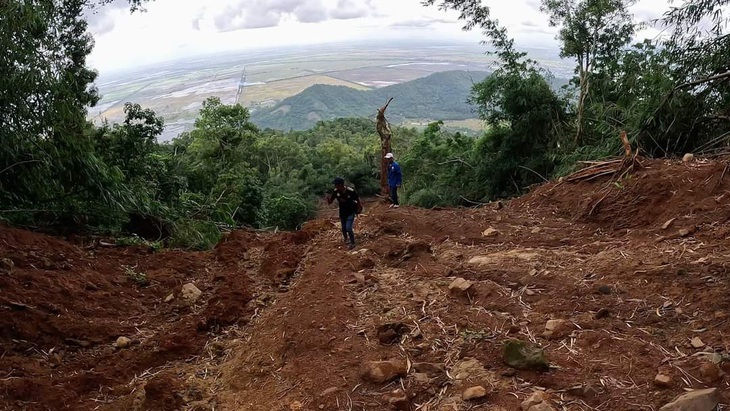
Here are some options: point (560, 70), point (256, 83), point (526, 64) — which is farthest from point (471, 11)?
point (256, 83)

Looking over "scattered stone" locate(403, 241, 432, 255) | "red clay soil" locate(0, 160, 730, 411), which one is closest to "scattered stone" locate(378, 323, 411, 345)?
"red clay soil" locate(0, 160, 730, 411)

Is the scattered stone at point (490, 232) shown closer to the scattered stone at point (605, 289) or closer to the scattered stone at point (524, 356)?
the scattered stone at point (605, 289)

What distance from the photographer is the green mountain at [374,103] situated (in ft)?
219

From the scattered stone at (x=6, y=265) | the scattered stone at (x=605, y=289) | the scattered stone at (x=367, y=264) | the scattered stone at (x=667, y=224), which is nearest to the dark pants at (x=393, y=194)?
the scattered stone at (x=367, y=264)

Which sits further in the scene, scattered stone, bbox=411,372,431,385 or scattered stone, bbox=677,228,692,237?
scattered stone, bbox=677,228,692,237

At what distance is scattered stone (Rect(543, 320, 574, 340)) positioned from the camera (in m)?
3.17

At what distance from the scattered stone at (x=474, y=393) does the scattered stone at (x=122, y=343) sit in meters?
3.03

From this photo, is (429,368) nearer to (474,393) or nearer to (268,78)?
(474,393)

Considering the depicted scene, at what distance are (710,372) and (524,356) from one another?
0.90 meters

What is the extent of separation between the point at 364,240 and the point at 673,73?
624 centimetres

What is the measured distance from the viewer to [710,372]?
2.48 meters

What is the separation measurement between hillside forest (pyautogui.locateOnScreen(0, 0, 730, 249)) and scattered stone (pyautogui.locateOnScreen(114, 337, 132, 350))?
10.2ft

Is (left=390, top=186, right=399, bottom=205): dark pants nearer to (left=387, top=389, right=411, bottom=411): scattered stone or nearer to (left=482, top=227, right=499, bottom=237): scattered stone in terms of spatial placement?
(left=482, top=227, right=499, bottom=237): scattered stone

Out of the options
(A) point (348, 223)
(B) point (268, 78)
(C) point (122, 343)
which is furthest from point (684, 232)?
(B) point (268, 78)
